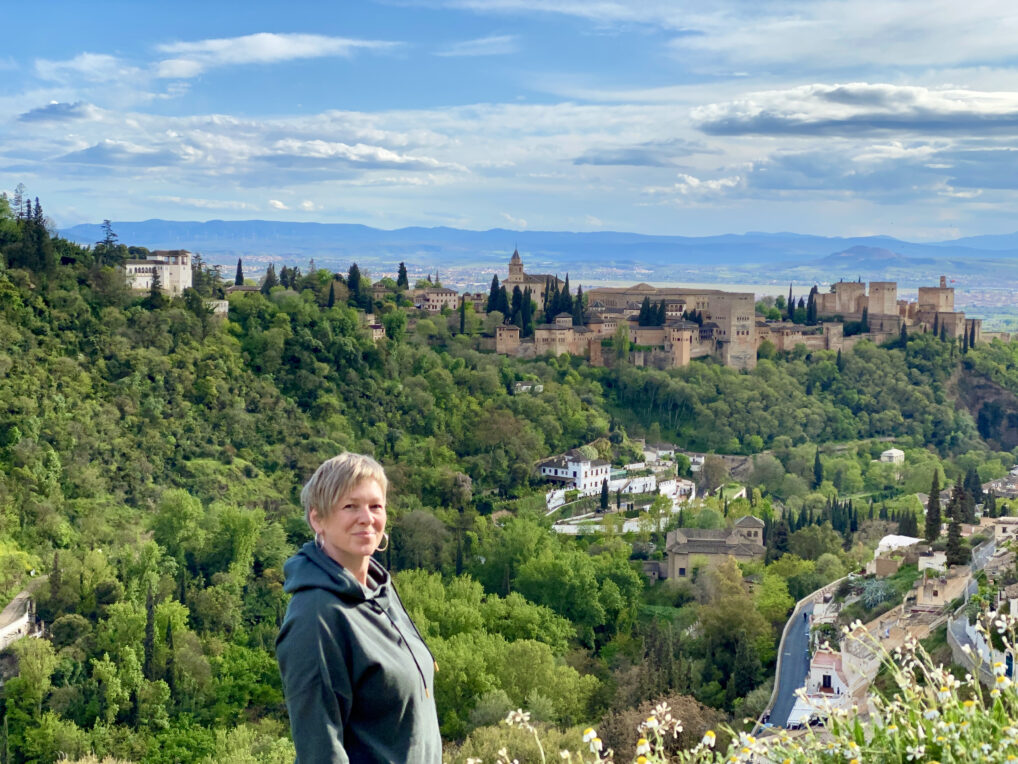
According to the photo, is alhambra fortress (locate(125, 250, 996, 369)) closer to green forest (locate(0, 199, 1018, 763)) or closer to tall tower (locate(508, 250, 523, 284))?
tall tower (locate(508, 250, 523, 284))

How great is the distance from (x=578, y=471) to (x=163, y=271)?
15606 millimetres

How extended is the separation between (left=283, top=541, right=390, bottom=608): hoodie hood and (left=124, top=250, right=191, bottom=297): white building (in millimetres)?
35465

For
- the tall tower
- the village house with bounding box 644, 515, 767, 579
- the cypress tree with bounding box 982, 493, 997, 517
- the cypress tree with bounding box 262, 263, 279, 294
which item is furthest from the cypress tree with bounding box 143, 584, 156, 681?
the tall tower

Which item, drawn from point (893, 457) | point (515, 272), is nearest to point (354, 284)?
point (515, 272)

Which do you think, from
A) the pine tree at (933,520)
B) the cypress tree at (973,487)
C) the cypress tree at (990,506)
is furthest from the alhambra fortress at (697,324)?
the pine tree at (933,520)

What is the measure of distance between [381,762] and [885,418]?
5147 centimetres

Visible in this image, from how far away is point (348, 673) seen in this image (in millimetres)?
3178

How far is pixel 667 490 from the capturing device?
40250 millimetres

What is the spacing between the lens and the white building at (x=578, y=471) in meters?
39.1

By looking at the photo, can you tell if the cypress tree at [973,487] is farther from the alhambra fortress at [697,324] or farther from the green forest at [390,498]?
the alhambra fortress at [697,324]

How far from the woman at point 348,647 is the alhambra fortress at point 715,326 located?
147 feet

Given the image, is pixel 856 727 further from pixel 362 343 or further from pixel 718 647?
pixel 362 343

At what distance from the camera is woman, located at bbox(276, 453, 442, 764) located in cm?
311

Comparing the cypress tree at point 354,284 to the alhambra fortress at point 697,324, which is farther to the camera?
the alhambra fortress at point 697,324
